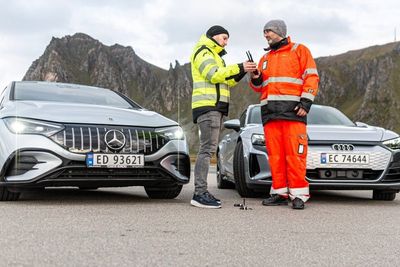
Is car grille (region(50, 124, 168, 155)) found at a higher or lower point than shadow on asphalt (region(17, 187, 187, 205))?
higher

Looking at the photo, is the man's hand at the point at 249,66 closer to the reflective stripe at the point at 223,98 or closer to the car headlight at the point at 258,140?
the reflective stripe at the point at 223,98

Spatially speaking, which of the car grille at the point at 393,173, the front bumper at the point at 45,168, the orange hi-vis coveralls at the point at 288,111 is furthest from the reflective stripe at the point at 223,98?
the car grille at the point at 393,173

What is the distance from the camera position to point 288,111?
6.25 metres

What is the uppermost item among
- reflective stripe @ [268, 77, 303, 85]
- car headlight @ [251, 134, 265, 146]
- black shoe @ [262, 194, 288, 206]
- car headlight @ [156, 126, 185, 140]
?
reflective stripe @ [268, 77, 303, 85]

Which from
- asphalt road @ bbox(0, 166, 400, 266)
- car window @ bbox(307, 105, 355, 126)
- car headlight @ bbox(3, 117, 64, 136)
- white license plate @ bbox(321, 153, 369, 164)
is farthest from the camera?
car window @ bbox(307, 105, 355, 126)

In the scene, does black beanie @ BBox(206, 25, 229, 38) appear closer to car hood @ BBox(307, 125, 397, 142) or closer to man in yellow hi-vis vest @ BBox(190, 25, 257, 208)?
man in yellow hi-vis vest @ BBox(190, 25, 257, 208)

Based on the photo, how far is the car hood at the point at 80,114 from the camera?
5.82 meters

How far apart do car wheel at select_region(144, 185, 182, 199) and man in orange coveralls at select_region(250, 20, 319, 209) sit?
3.36 ft

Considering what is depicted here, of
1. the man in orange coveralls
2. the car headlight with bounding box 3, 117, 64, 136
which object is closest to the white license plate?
the man in orange coveralls

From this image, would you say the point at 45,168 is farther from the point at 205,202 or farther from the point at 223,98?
the point at 223,98

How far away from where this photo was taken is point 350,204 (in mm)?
6695

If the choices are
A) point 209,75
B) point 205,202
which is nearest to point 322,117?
point 209,75

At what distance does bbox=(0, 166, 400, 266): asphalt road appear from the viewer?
3.27 meters

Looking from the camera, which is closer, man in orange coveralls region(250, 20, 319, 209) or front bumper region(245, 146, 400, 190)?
man in orange coveralls region(250, 20, 319, 209)
